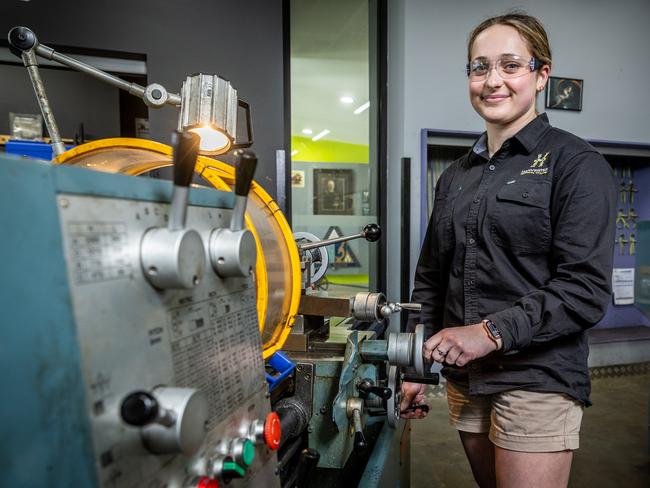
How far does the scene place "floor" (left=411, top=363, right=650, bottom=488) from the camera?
204cm

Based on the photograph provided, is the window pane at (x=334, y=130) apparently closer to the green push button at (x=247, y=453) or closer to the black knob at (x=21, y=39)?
the black knob at (x=21, y=39)

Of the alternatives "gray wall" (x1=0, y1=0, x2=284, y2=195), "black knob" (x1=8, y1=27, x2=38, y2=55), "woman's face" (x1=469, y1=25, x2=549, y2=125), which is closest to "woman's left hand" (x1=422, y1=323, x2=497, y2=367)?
"woman's face" (x1=469, y1=25, x2=549, y2=125)

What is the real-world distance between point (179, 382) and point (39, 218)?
0.20m

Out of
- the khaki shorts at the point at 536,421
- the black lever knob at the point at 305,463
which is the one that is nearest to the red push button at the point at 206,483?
the black lever knob at the point at 305,463

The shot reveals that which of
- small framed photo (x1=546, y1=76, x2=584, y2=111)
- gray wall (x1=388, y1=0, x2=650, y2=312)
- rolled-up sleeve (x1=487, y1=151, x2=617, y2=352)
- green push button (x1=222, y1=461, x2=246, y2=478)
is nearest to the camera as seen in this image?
green push button (x1=222, y1=461, x2=246, y2=478)

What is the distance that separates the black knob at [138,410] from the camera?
0.34m

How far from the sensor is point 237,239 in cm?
46

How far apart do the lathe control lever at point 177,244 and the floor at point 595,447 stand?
204 centimetres

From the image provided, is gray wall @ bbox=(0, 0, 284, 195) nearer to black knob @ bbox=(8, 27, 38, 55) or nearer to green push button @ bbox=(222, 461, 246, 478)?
black knob @ bbox=(8, 27, 38, 55)

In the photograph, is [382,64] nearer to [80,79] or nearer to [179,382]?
[80,79]

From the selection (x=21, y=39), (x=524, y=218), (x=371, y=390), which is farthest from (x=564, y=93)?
(x=21, y=39)

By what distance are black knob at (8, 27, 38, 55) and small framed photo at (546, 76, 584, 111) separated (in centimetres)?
304

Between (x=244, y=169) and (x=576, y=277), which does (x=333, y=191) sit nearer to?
(x=576, y=277)

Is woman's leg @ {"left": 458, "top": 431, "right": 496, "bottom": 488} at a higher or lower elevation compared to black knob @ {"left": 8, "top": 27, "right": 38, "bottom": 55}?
lower
